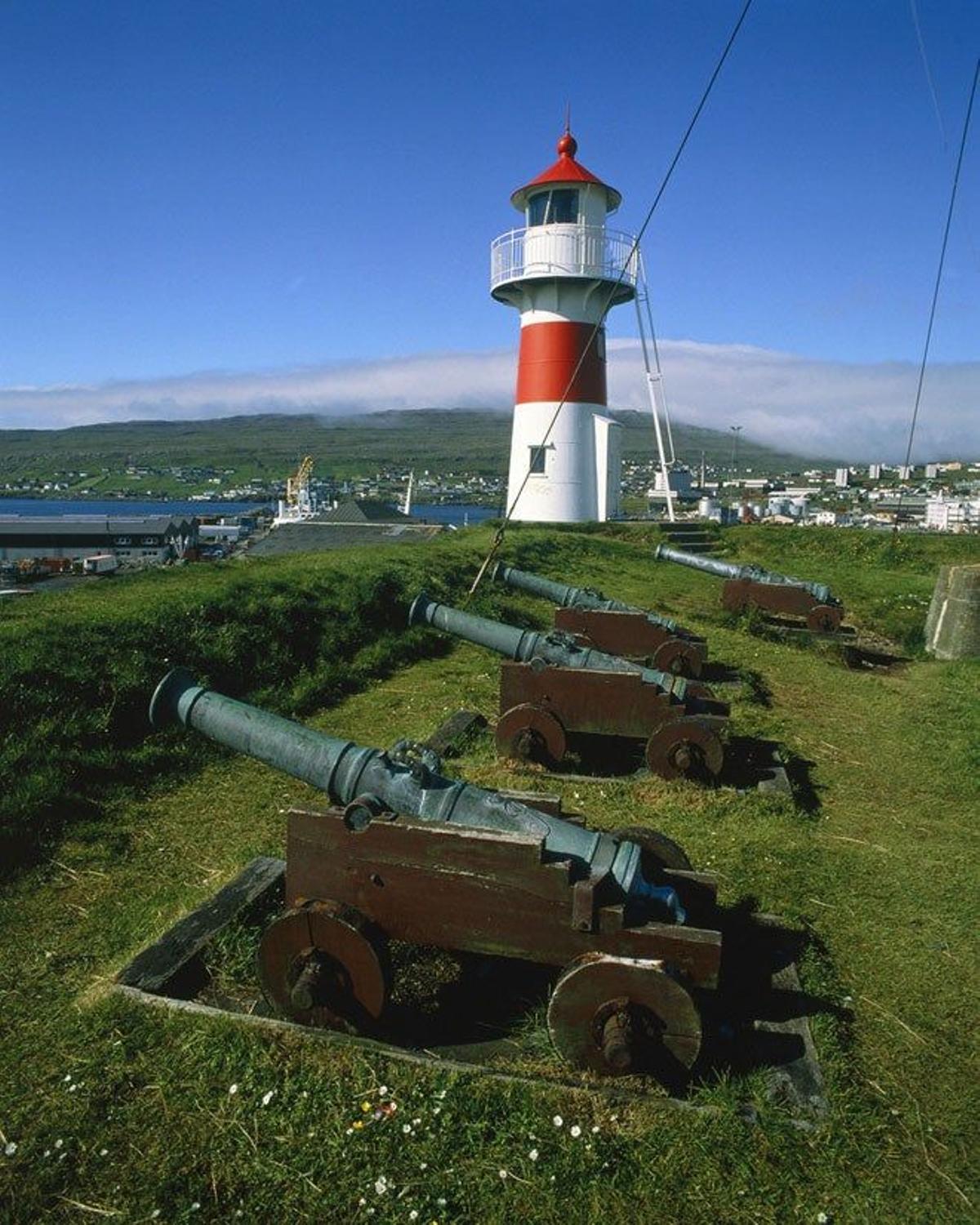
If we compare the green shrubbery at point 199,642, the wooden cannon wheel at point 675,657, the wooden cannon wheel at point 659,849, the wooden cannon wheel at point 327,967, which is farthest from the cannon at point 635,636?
the wooden cannon wheel at point 327,967

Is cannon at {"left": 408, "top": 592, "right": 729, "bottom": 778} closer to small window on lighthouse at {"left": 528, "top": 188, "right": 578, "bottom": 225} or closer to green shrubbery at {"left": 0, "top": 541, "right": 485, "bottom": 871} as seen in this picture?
green shrubbery at {"left": 0, "top": 541, "right": 485, "bottom": 871}

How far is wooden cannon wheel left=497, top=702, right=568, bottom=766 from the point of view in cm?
699

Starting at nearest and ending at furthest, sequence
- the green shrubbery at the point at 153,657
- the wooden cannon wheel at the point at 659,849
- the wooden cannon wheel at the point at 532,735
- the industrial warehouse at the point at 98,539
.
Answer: the wooden cannon wheel at the point at 659,849 < the green shrubbery at the point at 153,657 < the wooden cannon wheel at the point at 532,735 < the industrial warehouse at the point at 98,539

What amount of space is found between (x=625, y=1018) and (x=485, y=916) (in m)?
0.65

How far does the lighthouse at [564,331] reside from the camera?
23.1m

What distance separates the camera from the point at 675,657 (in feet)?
30.2

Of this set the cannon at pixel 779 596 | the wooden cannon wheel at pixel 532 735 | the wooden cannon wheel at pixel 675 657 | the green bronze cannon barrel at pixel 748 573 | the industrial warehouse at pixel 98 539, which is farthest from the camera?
the industrial warehouse at pixel 98 539

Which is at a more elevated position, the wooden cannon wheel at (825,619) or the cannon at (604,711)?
the cannon at (604,711)

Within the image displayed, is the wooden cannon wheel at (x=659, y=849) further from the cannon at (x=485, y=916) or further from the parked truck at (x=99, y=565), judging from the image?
the parked truck at (x=99, y=565)

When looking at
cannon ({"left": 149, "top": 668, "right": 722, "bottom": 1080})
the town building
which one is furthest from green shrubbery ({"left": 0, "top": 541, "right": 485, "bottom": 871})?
the town building

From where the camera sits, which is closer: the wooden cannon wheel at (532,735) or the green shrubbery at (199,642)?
the green shrubbery at (199,642)

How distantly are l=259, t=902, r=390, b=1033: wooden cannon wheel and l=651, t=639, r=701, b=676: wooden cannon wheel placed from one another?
234 inches

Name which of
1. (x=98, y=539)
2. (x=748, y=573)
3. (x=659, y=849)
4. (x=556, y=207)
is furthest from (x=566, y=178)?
(x=98, y=539)

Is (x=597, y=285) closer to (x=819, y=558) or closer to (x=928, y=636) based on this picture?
(x=819, y=558)
